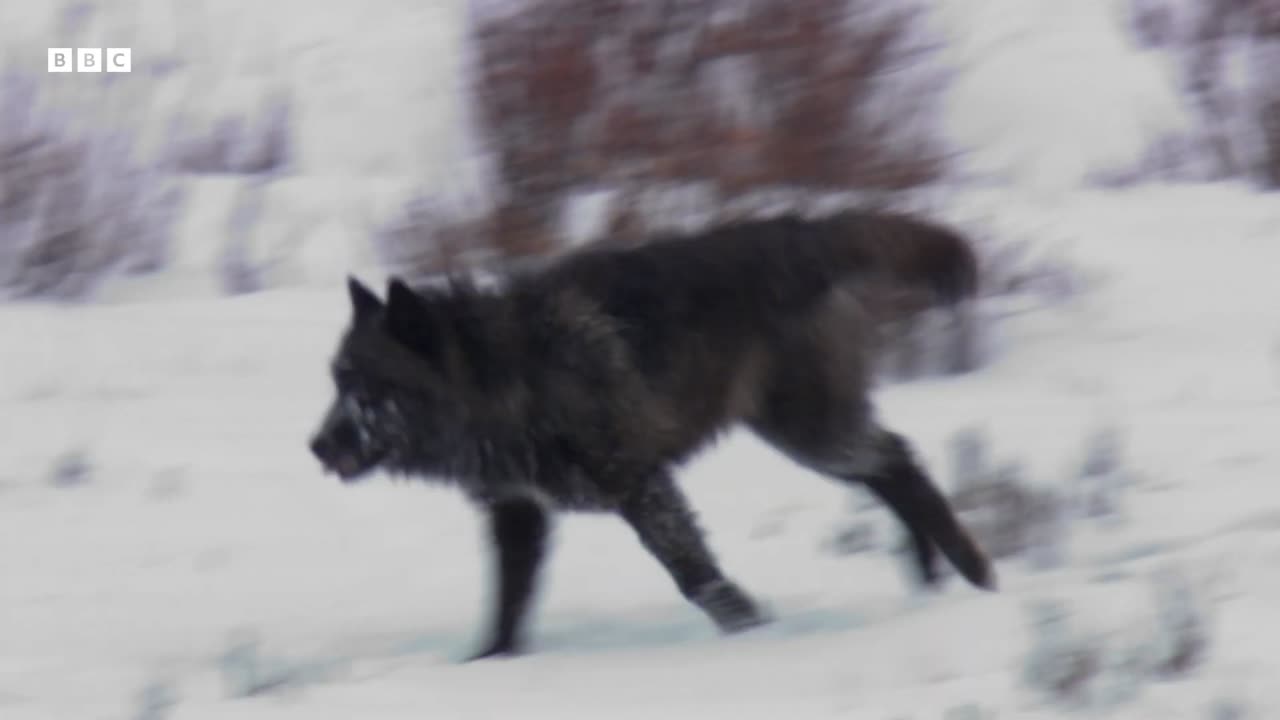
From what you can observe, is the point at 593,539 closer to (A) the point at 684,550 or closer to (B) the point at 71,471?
(A) the point at 684,550

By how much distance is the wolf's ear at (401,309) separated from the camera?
5.89m

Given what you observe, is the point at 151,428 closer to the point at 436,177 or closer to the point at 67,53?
the point at 436,177

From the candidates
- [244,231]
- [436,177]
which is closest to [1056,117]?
[436,177]

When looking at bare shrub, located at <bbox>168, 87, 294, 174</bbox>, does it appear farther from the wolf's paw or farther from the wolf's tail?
the wolf's paw

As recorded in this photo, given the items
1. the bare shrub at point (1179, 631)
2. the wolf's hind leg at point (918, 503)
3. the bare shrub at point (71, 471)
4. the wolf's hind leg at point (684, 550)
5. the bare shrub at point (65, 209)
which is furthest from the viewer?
the bare shrub at point (65, 209)

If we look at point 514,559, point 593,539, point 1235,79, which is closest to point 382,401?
point 514,559

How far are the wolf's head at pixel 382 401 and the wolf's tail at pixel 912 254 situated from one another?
1211mm

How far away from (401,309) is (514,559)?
0.78 m

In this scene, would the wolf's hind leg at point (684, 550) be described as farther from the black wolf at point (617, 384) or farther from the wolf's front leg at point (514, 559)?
the wolf's front leg at point (514, 559)

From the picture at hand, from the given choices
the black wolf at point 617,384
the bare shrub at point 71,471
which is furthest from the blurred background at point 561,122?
the black wolf at point 617,384

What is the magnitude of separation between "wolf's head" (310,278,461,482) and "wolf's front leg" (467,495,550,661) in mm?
282

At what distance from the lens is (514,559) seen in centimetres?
629

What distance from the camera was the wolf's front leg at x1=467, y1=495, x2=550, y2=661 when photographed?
20.2 feet

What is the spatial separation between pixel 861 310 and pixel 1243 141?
574 centimetres
